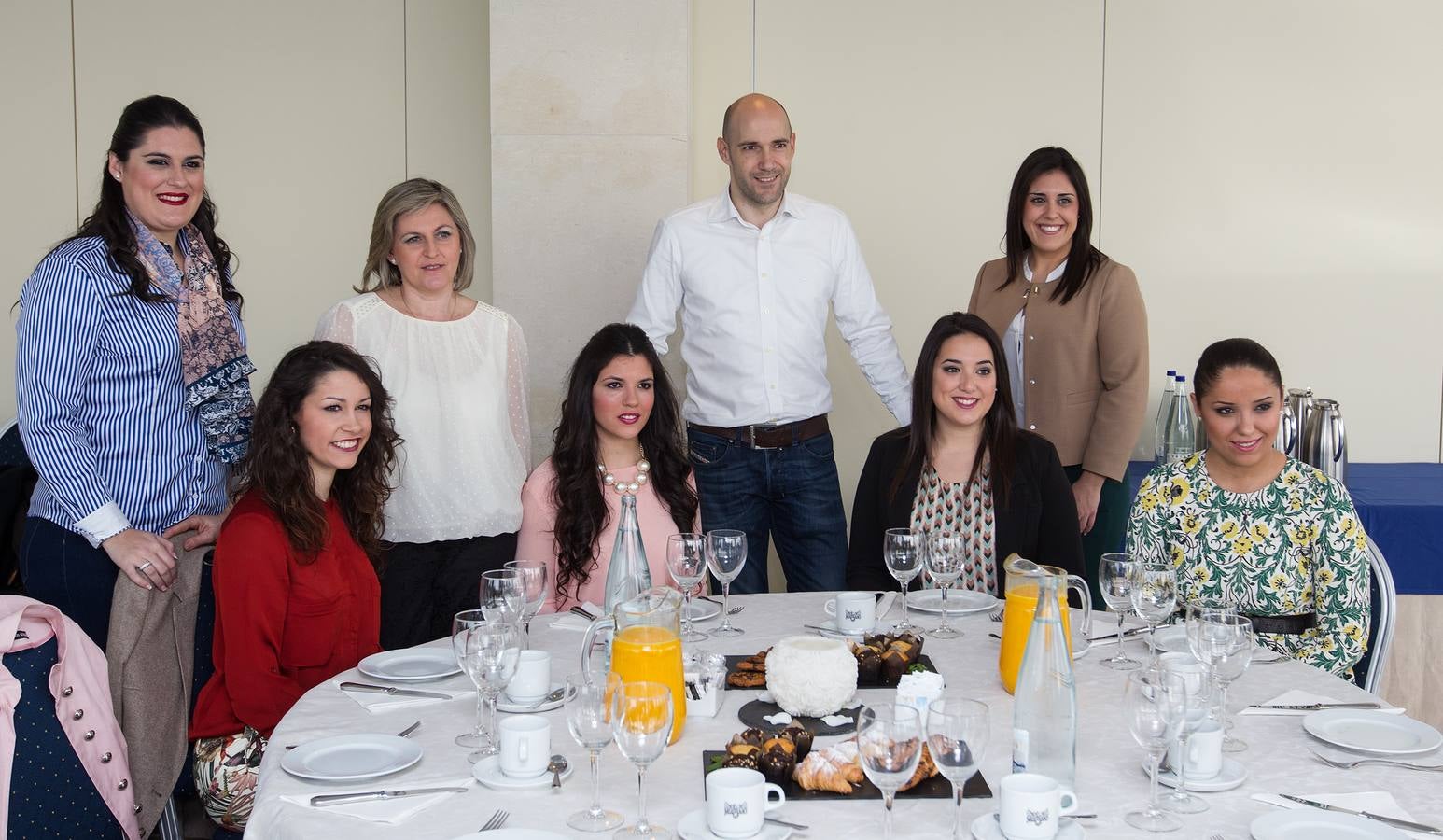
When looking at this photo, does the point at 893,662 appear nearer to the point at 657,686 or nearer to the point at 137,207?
the point at 657,686

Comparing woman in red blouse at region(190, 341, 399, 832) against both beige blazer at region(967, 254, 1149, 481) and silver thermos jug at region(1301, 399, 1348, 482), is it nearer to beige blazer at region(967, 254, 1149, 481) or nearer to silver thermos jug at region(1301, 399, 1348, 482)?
beige blazer at region(967, 254, 1149, 481)

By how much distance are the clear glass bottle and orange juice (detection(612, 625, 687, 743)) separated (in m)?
0.44

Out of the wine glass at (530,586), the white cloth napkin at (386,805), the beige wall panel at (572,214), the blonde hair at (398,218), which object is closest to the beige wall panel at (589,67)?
the beige wall panel at (572,214)

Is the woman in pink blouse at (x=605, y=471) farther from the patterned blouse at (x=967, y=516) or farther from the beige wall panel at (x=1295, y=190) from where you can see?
the beige wall panel at (x=1295, y=190)

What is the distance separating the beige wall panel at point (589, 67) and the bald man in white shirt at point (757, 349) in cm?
50

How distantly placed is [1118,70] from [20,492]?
345 cm

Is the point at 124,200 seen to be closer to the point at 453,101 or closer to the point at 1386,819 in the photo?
the point at 453,101

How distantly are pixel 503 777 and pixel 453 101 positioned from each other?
321 centimetres

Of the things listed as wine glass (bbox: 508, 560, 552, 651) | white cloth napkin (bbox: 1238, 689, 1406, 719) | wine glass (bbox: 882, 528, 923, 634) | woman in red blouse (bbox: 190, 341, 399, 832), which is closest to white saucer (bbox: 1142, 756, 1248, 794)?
white cloth napkin (bbox: 1238, 689, 1406, 719)

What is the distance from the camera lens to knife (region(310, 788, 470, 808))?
1438 millimetres

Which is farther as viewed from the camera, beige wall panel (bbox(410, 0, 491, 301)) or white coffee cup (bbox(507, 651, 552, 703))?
beige wall panel (bbox(410, 0, 491, 301))

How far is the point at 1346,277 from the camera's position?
4.05 metres

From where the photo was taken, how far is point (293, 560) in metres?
2.24

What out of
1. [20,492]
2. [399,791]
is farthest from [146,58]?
[399,791]
